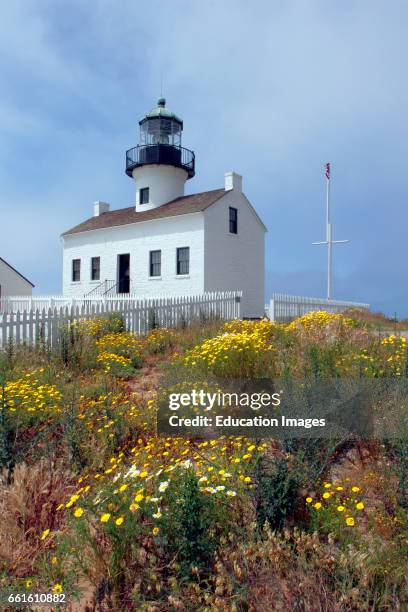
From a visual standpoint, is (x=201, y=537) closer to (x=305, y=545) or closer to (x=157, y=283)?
(x=305, y=545)

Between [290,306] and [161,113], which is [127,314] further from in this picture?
[161,113]

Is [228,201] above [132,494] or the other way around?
above

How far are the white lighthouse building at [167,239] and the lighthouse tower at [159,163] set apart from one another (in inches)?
2.2

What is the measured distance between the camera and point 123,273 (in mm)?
26219

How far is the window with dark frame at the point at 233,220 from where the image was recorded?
24.1 metres

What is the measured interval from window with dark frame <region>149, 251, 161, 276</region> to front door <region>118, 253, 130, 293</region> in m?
1.93

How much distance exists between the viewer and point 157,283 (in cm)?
2444

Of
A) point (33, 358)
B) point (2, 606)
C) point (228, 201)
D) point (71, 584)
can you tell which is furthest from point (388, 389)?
point (228, 201)

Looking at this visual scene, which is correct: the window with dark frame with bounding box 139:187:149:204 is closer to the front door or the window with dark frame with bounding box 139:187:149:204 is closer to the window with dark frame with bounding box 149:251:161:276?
the front door

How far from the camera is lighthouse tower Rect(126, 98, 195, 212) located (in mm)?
26234

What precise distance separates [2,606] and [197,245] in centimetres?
2015

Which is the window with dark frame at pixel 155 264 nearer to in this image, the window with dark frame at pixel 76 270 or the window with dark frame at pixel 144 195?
the window with dark frame at pixel 144 195

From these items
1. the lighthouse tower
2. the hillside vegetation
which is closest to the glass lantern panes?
the lighthouse tower

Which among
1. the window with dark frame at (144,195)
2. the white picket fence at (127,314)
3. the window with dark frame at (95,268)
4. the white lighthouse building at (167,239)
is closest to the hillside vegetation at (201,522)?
the white picket fence at (127,314)
